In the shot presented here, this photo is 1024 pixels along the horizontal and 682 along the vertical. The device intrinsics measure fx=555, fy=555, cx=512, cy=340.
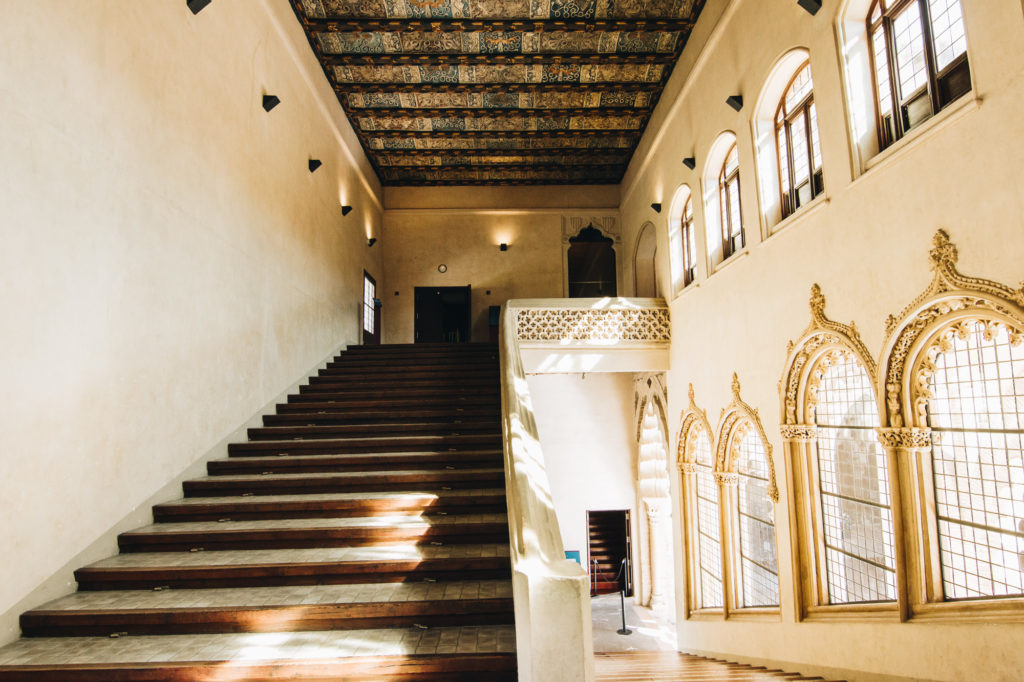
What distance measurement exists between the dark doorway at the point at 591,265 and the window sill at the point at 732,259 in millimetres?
6715

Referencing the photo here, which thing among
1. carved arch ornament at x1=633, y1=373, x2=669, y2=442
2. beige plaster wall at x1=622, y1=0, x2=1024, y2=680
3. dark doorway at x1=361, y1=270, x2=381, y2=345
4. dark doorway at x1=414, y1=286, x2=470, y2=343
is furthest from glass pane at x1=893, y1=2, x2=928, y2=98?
dark doorway at x1=414, y1=286, x2=470, y2=343

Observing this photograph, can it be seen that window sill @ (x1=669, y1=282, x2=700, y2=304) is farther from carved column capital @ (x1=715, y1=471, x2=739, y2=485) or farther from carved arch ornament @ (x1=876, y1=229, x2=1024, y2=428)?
carved arch ornament @ (x1=876, y1=229, x2=1024, y2=428)

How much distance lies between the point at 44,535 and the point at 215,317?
2723 millimetres

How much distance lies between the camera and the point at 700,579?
9.34m

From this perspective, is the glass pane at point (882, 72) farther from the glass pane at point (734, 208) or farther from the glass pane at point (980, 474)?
the glass pane at point (734, 208)

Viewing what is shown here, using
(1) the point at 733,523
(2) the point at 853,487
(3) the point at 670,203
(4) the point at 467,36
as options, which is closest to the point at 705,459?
(1) the point at 733,523

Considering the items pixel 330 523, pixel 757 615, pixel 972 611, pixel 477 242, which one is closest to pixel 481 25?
pixel 477 242

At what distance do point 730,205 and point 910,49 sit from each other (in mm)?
3580

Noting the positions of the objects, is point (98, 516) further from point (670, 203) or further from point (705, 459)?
point (670, 203)

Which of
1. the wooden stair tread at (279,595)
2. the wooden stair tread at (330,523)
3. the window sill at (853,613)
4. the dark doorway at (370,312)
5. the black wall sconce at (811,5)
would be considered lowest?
the window sill at (853,613)

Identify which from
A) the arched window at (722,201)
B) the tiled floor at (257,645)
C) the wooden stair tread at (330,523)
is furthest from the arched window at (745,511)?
the tiled floor at (257,645)

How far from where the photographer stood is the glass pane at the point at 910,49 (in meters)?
4.68

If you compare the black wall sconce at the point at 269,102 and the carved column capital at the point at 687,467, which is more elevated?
the black wall sconce at the point at 269,102

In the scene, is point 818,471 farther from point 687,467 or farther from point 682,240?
point 682,240
